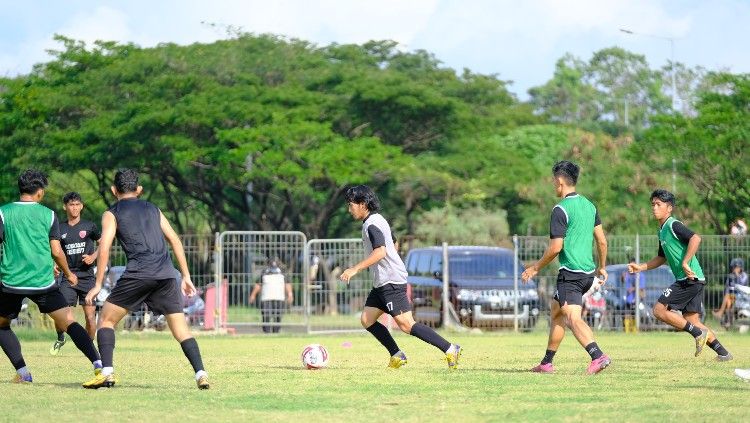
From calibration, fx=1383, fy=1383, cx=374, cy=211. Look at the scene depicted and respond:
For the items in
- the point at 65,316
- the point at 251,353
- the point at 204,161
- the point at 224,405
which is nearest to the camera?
the point at 224,405

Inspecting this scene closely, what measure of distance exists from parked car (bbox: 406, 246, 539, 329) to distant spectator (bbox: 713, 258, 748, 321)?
371 cm

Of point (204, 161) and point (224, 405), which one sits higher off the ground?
point (204, 161)

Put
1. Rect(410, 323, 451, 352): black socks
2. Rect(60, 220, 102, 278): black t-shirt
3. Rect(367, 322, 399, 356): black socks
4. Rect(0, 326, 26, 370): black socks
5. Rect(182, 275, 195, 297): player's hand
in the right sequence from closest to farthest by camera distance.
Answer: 1. Rect(182, 275, 195, 297): player's hand
2. Rect(0, 326, 26, 370): black socks
3. Rect(410, 323, 451, 352): black socks
4. Rect(367, 322, 399, 356): black socks
5. Rect(60, 220, 102, 278): black t-shirt

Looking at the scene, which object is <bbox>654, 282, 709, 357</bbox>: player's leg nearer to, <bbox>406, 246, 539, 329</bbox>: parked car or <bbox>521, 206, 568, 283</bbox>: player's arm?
<bbox>521, 206, 568, 283</bbox>: player's arm

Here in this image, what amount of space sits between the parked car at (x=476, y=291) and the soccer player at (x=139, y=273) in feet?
52.7

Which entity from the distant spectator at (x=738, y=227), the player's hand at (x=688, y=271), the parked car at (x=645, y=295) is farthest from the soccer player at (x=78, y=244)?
the distant spectator at (x=738, y=227)

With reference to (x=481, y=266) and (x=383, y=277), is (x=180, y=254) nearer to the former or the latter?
(x=383, y=277)

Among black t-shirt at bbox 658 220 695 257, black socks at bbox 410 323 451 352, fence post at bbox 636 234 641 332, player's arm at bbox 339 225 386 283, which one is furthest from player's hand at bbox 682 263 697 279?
fence post at bbox 636 234 641 332

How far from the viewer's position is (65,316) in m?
13.0

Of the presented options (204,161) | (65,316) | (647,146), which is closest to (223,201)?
(204,161)

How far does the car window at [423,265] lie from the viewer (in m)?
28.3

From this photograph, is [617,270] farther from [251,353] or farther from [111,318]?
[111,318]

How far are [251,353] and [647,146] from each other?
2415cm

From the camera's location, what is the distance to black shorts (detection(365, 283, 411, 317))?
14.4 m
